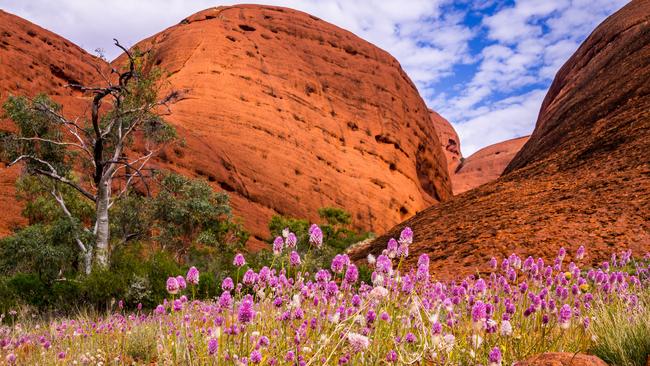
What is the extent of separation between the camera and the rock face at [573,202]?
11445mm

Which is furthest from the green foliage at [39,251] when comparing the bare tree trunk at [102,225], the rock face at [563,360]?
the rock face at [563,360]

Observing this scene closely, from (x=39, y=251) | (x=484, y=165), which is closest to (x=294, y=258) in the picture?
(x=39, y=251)

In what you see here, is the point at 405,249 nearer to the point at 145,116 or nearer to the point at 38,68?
the point at 145,116

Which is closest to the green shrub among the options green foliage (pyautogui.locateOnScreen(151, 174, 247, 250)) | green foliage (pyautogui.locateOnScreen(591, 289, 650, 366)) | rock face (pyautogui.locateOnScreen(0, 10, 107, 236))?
green foliage (pyautogui.locateOnScreen(151, 174, 247, 250))

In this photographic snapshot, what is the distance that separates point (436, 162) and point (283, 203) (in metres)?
36.3

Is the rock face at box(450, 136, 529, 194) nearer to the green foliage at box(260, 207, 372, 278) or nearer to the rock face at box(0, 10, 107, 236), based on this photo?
the green foliage at box(260, 207, 372, 278)

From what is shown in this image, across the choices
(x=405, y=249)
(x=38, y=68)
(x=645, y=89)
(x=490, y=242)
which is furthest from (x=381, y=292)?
(x=38, y=68)

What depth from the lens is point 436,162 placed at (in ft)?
225

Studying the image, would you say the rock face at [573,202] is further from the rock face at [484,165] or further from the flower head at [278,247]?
the rock face at [484,165]

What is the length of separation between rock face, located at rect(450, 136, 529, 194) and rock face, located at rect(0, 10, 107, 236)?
77.7 m

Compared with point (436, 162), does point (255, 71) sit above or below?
above

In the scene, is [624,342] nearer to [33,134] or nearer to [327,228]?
[33,134]

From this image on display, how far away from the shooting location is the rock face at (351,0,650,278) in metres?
11.4

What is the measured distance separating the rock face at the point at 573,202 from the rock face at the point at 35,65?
2389 centimetres
